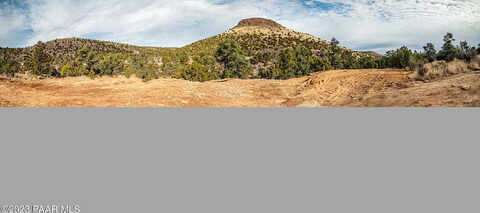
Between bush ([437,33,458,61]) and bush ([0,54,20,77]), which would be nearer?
bush ([437,33,458,61])

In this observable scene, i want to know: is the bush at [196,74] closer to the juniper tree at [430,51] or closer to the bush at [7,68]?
the bush at [7,68]

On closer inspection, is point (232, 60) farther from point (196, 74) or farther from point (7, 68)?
point (7, 68)

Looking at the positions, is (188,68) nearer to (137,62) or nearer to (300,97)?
(137,62)

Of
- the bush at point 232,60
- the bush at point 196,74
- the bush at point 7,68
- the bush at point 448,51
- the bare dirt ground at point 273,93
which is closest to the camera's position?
the bare dirt ground at point 273,93

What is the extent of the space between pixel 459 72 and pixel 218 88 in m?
5.71

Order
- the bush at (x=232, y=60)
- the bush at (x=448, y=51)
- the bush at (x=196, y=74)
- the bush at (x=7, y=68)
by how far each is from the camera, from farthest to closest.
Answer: the bush at (x=232, y=60) → the bush at (x=196, y=74) → the bush at (x=7, y=68) → the bush at (x=448, y=51)

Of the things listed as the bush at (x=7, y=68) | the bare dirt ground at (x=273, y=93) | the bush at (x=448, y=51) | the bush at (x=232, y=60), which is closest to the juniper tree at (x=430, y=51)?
the bush at (x=448, y=51)

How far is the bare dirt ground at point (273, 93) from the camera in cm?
441

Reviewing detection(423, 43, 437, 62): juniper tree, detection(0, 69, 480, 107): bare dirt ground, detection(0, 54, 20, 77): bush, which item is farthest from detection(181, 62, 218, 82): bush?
detection(423, 43, 437, 62): juniper tree

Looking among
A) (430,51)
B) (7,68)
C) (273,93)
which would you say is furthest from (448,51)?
(7,68)

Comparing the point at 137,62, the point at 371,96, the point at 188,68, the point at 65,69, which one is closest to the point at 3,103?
the point at 371,96

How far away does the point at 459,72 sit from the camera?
552cm

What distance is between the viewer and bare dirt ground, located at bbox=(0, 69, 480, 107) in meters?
4.41

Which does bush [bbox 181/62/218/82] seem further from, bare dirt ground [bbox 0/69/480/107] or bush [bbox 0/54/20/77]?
bare dirt ground [bbox 0/69/480/107]
